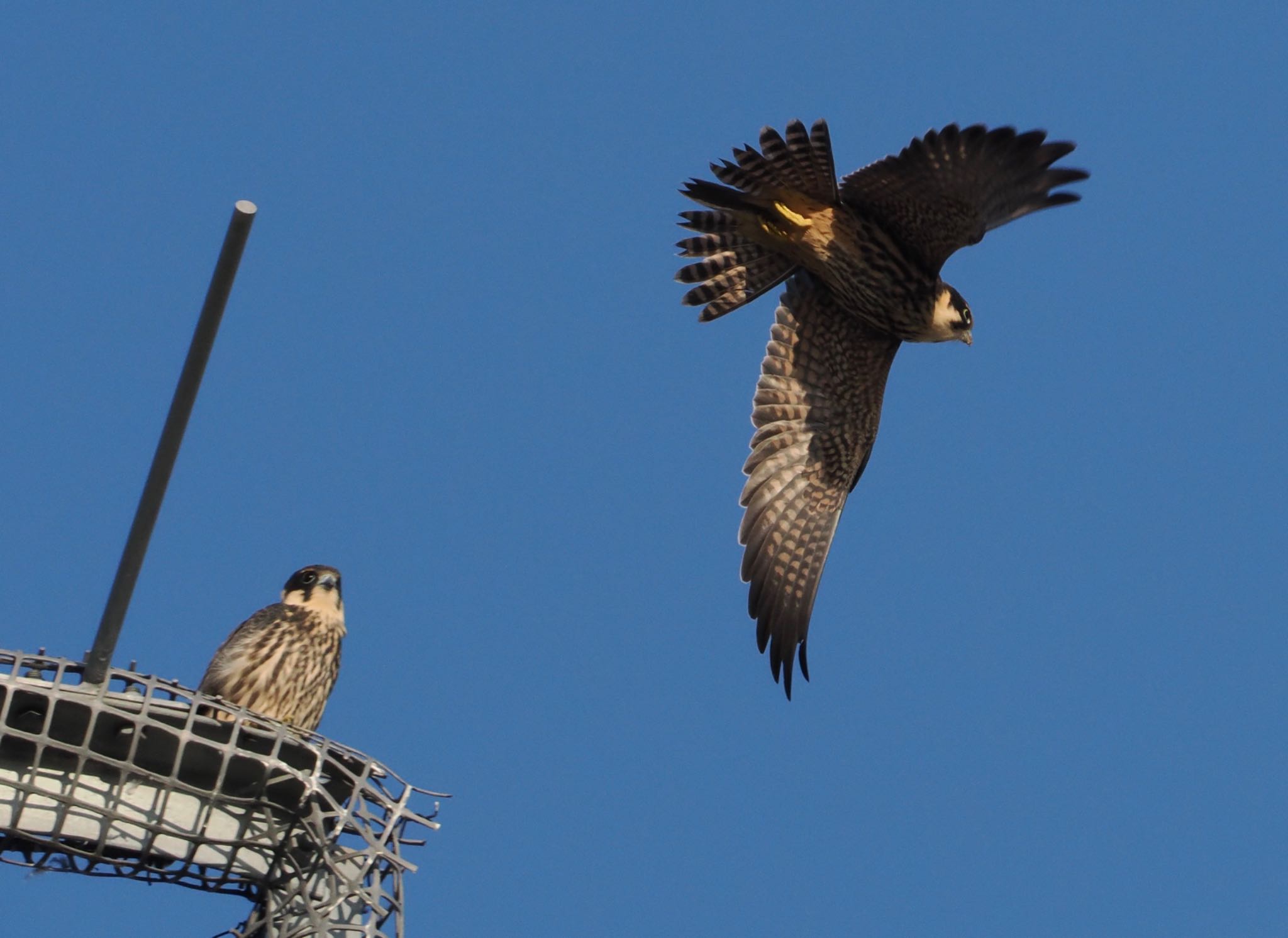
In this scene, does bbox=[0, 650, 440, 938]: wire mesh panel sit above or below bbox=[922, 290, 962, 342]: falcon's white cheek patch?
below

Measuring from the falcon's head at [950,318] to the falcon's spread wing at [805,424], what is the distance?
15.6 inches

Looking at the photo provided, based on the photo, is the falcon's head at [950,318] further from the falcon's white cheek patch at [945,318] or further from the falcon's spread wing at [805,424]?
the falcon's spread wing at [805,424]

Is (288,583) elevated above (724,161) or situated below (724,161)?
below

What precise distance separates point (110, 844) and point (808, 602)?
4.88m

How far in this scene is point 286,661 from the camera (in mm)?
6277

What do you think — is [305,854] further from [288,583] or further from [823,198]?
[823,198]

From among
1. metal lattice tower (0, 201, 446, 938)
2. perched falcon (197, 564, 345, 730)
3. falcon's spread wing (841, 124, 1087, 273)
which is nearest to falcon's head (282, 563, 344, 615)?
perched falcon (197, 564, 345, 730)

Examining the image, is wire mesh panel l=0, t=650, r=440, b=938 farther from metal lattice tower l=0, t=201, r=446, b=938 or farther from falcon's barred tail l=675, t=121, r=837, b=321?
falcon's barred tail l=675, t=121, r=837, b=321

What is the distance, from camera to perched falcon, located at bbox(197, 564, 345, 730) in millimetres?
6219

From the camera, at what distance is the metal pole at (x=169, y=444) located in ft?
12.9

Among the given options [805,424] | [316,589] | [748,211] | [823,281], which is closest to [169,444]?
[316,589]

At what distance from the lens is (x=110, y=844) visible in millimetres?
4383

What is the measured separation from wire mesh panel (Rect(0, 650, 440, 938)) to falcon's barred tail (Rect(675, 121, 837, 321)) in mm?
3924

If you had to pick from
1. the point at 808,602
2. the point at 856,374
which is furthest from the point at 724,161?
the point at 808,602
